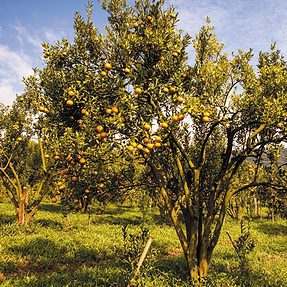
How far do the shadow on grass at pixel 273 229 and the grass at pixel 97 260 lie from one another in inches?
114

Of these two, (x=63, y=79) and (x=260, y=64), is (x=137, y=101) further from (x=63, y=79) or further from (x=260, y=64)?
(x=260, y=64)

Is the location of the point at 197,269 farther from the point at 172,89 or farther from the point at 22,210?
the point at 22,210

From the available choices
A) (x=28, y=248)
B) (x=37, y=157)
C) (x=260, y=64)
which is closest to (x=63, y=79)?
(x=260, y=64)

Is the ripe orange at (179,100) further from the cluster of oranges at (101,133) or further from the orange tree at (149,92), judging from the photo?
the cluster of oranges at (101,133)

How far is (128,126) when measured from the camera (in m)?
7.48

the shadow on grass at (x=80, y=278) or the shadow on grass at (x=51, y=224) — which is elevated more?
the shadow on grass at (x=51, y=224)

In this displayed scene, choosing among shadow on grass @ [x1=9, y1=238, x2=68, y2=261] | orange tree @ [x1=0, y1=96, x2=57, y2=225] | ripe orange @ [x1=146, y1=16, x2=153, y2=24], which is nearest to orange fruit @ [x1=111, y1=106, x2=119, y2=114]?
ripe orange @ [x1=146, y1=16, x2=153, y2=24]

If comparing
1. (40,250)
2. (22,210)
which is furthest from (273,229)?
(22,210)

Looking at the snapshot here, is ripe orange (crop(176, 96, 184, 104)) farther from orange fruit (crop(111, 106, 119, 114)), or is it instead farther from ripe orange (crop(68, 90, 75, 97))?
ripe orange (crop(68, 90, 75, 97))

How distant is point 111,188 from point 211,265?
5.77 m

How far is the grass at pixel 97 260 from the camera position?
9358mm

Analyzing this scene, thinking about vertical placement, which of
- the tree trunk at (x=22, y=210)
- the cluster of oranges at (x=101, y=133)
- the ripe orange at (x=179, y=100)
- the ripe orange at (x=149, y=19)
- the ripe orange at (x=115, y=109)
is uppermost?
the ripe orange at (x=149, y=19)

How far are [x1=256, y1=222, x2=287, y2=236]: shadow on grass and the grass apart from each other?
291cm

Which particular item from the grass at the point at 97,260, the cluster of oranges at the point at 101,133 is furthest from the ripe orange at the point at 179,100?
the grass at the point at 97,260
